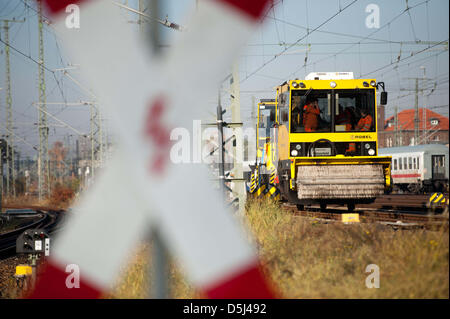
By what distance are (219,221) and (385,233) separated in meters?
3.73

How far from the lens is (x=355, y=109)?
46.1 feet

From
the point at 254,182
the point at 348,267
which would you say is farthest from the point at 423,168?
the point at 348,267

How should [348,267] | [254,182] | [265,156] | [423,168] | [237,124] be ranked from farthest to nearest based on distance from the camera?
1. [423,168]
2. [254,182]
3. [265,156]
4. [237,124]
5. [348,267]

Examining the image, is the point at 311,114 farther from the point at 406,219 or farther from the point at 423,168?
the point at 423,168

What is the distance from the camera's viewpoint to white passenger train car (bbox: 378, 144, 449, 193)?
33062 mm

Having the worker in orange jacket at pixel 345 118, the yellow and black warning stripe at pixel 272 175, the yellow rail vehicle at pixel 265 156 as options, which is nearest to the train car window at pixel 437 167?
the yellow rail vehicle at pixel 265 156

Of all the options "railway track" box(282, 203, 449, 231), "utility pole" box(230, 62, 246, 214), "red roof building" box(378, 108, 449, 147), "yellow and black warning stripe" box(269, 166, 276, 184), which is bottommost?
"railway track" box(282, 203, 449, 231)

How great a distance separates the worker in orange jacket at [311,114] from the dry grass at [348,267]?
7518 millimetres

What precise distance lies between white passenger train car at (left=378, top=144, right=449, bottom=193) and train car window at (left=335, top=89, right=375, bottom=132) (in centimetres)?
1979

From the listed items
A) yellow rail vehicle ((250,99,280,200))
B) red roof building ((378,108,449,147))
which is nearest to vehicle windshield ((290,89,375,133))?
yellow rail vehicle ((250,99,280,200))

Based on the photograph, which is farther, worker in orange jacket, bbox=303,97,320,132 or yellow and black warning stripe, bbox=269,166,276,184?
yellow and black warning stripe, bbox=269,166,276,184

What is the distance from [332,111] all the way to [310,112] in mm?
586

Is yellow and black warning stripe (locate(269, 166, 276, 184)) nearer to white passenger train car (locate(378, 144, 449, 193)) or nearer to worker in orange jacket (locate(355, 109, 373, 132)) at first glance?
worker in orange jacket (locate(355, 109, 373, 132))

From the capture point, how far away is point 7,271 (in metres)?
11.4
